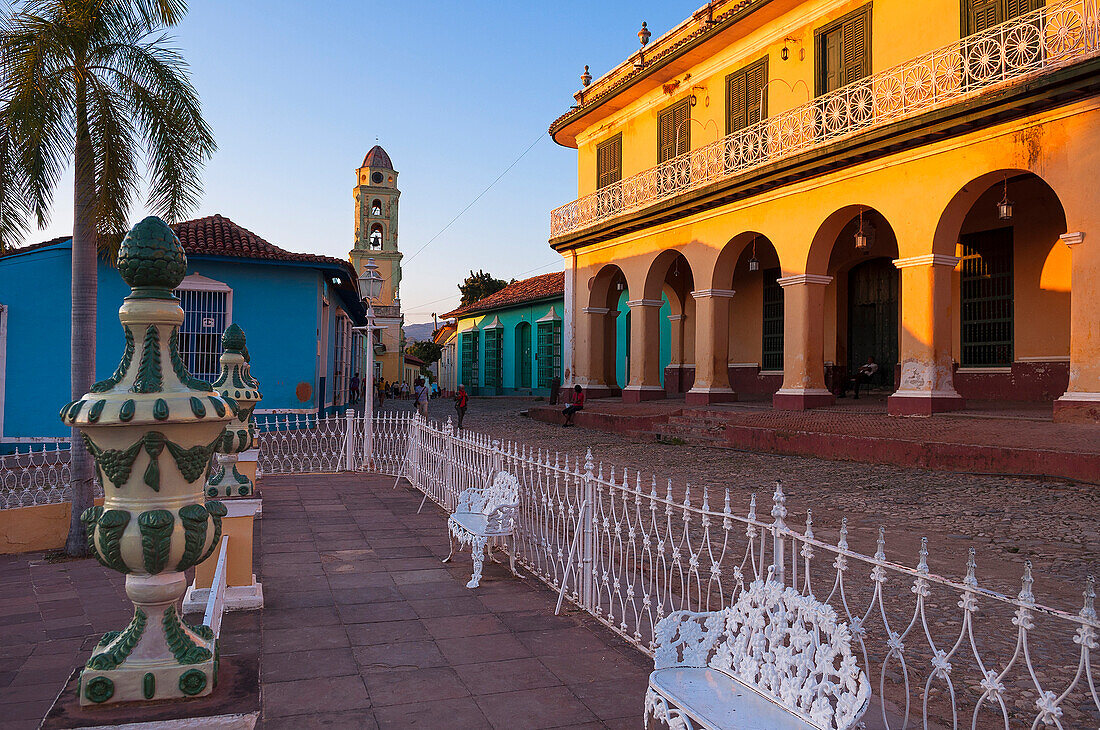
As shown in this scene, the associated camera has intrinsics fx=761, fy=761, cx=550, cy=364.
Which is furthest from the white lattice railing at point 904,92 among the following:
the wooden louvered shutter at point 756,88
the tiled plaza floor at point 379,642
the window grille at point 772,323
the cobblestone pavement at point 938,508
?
the tiled plaza floor at point 379,642

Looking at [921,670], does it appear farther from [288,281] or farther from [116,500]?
[288,281]

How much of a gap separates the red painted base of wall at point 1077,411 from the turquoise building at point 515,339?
17.6 meters

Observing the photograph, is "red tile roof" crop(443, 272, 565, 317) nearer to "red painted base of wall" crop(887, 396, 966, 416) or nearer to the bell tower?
the bell tower

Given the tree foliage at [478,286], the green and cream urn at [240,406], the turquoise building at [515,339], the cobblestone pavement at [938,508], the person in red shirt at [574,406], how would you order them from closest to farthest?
the cobblestone pavement at [938,508]
the green and cream urn at [240,406]
the person in red shirt at [574,406]
the turquoise building at [515,339]
the tree foliage at [478,286]

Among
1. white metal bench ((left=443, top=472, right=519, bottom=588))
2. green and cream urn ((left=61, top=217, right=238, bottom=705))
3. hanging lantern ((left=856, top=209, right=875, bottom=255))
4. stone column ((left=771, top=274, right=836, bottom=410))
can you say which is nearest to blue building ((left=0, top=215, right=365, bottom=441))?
stone column ((left=771, top=274, right=836, bottom=410))

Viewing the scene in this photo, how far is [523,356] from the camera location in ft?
104

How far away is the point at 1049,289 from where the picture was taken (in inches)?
492

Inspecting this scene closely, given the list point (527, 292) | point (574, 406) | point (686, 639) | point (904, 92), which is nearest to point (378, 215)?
point (527, 292)

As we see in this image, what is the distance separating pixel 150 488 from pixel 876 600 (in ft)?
11.8

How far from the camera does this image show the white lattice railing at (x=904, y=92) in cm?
961

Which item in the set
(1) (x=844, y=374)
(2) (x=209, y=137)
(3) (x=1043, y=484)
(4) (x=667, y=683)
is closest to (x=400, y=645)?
(4) (x=667, y=683)

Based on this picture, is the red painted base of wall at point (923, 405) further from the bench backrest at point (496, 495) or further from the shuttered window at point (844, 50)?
the bench backrest at point (496, 495)

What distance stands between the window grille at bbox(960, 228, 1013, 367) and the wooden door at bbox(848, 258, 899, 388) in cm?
206

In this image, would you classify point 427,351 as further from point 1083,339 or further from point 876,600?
point 876,600
